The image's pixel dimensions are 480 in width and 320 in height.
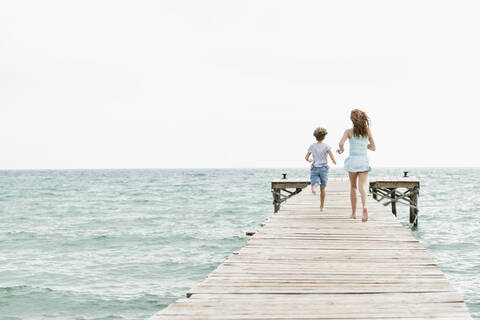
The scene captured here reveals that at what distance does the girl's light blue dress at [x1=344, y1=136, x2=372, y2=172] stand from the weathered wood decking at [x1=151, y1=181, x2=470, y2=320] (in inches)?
51.8

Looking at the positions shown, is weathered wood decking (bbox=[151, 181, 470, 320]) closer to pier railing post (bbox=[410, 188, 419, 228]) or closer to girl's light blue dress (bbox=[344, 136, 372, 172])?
girl's light blue dress (bbox=[344, 136, 372, 172])

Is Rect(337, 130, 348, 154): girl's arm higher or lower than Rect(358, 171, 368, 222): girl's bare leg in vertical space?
higher

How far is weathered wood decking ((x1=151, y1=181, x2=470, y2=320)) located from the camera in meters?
3.72

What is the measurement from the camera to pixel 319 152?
10258mm

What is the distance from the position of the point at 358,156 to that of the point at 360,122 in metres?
0.63

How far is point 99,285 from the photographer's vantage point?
11.8 m

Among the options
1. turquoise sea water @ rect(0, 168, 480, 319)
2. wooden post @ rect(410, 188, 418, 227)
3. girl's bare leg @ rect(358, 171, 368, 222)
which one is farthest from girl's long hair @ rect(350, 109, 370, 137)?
wooden post @ rect(410, 188, 418, 227)

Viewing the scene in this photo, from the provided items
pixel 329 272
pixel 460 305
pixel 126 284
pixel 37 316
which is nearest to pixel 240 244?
pixel 126 284

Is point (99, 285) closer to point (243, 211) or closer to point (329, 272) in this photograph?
point (329, 272)

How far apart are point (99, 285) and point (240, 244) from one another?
7.27 metres

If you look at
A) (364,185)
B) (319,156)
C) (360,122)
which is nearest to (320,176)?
(319,156)

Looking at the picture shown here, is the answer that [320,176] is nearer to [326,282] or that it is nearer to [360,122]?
[360,122]

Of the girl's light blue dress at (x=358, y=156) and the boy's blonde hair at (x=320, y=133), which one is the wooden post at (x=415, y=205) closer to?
the boy's blonde hair at (x=320, y=133)

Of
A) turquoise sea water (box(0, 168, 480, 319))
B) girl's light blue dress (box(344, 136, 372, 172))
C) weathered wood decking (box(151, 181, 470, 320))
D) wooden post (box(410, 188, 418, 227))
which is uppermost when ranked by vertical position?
girl's light blue dress (box(344, 136, 372, 172))
